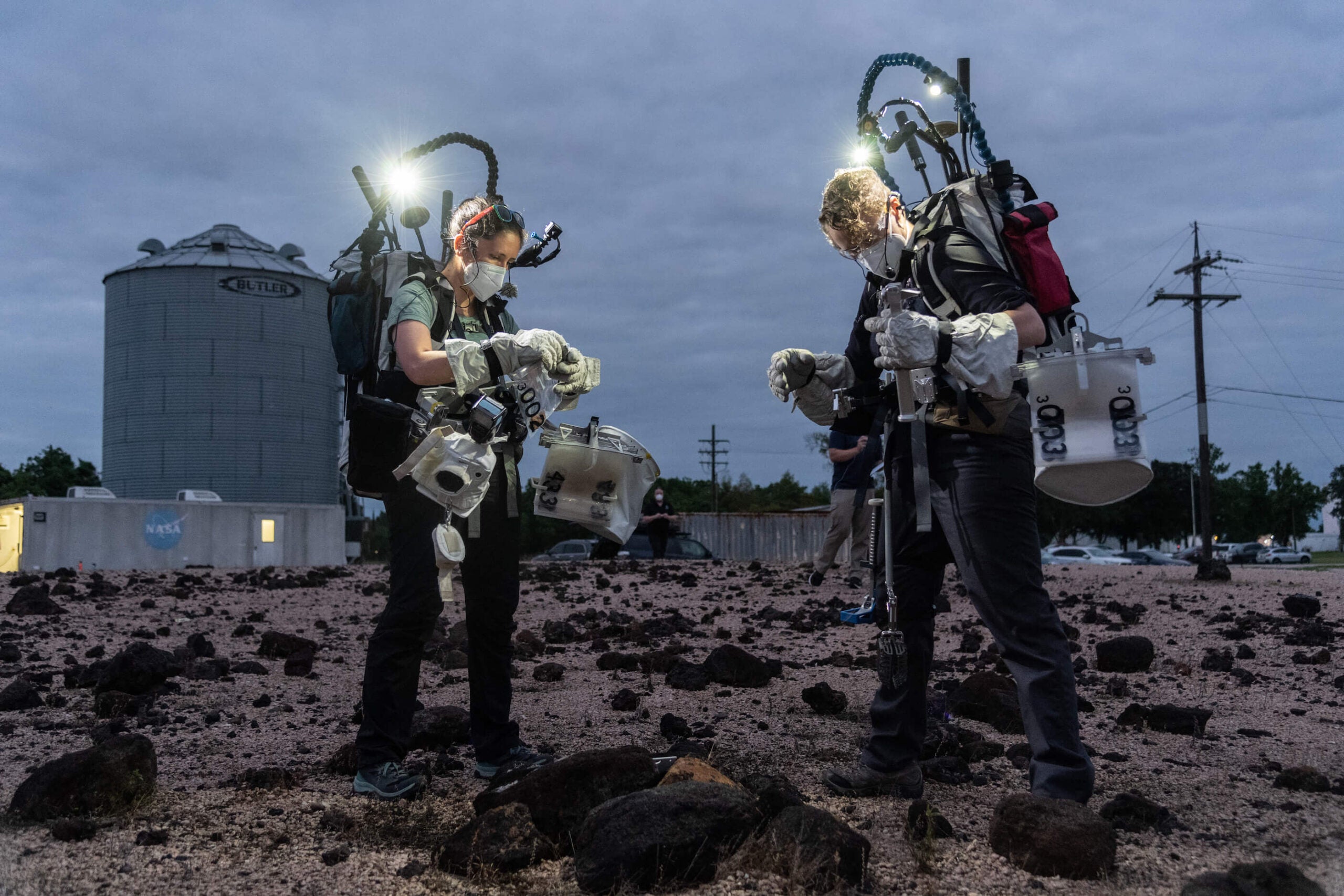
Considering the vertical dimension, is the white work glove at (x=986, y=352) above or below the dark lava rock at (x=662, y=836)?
above

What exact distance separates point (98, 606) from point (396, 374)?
630 cm

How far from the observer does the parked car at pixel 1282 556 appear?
182ft

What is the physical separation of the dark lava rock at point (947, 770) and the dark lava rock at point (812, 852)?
2.88 feet

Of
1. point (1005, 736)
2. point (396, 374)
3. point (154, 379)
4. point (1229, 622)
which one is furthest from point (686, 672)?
point (154, 379)

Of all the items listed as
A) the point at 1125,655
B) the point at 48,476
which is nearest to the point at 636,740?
the point at 1125,655

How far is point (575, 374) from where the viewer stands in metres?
3.03

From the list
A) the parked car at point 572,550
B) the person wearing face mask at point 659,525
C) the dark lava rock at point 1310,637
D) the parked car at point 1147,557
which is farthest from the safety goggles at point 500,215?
the parked car at point 1147,557

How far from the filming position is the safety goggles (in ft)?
10.2

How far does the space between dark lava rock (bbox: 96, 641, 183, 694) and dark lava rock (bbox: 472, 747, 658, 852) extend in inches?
97.6

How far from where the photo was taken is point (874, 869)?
225 centimetres

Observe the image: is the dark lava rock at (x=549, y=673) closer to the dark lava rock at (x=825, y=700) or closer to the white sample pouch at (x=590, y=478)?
the dark lava rock at (x=825, y=700)

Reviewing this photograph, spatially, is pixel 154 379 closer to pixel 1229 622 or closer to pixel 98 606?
pixel 98 606

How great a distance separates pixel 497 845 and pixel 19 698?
308 cm

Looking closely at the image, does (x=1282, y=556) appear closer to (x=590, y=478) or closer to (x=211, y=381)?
(x=211, y=381)
